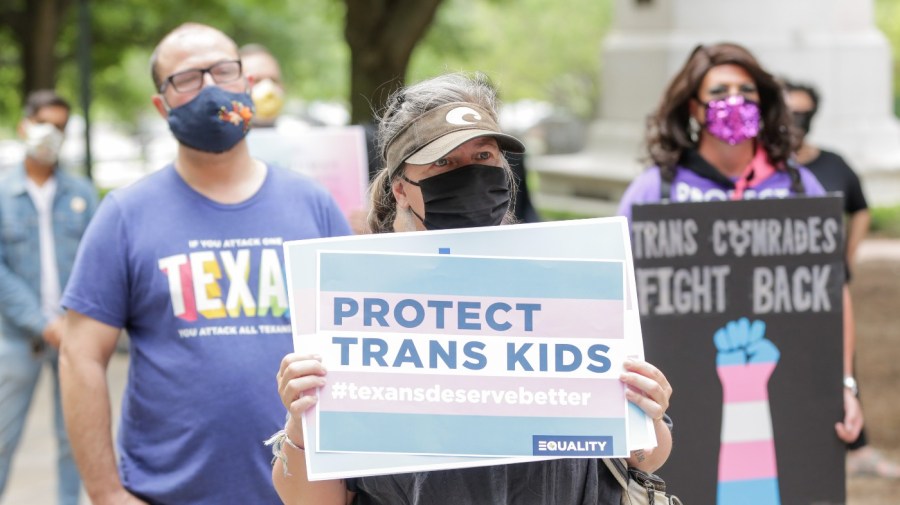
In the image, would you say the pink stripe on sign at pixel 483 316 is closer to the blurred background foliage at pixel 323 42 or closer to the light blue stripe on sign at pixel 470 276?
the light blue stripe on sign at pixel 470 276

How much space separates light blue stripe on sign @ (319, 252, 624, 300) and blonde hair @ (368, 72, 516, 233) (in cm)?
21

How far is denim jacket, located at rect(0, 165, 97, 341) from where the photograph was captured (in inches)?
245

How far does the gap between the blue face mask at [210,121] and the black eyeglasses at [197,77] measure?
43 mm

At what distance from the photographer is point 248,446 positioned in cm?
345

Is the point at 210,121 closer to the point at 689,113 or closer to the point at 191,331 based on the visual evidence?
the point at 191,331

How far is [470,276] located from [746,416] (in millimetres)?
1861

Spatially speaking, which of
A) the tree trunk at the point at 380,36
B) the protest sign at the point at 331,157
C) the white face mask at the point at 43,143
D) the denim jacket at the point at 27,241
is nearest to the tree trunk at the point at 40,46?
the tree trunk at the point at 380,36

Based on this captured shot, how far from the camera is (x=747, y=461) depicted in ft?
13.0

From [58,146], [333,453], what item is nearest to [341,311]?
[333,453]

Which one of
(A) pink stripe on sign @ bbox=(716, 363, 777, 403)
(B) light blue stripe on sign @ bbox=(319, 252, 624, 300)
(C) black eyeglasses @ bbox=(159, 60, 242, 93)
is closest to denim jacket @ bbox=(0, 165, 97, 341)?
(C) black eyeglasses @ bbox=(159, 60, 242, 93)

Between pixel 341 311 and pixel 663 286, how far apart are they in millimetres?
1830

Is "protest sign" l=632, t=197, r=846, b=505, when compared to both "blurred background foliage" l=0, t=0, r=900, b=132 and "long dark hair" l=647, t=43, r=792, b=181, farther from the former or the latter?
"blurred background foliage" l=0, t=0, r=900, b=132

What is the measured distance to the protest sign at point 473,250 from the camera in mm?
2322

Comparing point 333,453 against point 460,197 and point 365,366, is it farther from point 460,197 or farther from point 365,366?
point 460,197
